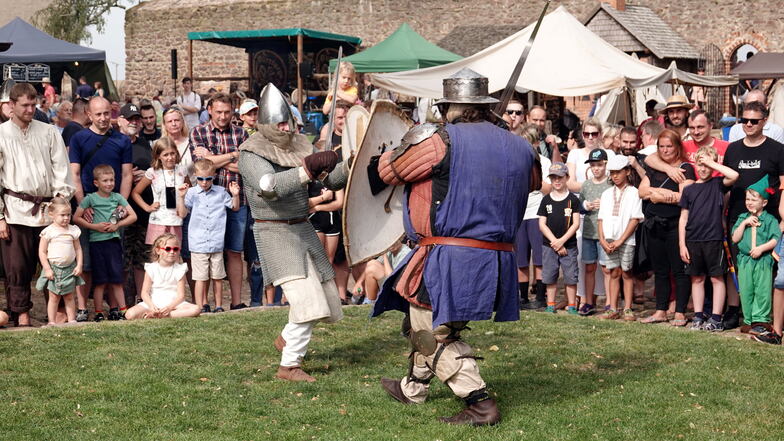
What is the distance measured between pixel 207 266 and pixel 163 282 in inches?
24.6

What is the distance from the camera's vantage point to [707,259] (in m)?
8.29

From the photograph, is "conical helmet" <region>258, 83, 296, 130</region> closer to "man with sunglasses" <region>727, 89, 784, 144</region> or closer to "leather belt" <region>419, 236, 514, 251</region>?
"leather belt" <region>419, 236, 514, 251</region>

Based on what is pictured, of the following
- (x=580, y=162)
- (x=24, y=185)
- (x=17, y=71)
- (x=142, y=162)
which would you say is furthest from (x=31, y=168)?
(x=17, y=71)

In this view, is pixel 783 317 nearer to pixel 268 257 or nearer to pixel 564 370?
pixel 564 370

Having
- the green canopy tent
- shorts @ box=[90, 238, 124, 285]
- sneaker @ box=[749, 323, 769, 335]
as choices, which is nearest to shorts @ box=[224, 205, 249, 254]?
shorts @ box=[90, 238, 124, 285]

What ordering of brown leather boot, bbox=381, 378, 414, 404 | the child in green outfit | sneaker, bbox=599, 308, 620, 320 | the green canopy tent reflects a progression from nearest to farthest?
brown leather boot, bbox=381, 378, 414, 404 < the child in green outfit < sneaker, bbox=599, 308, 620, 320 < the green canopy tent

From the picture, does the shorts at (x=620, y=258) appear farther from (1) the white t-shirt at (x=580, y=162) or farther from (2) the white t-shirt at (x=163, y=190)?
(2) the white t-shirt at (x=163, y=190)

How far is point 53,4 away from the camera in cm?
4359

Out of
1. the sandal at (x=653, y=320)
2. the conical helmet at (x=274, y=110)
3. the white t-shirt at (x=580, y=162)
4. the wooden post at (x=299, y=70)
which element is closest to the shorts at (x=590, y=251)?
the sandal at (x=653, y=320)

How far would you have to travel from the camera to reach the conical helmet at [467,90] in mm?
5246

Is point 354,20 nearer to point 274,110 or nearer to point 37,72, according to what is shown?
point 37,72

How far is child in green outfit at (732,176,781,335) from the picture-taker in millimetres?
7855

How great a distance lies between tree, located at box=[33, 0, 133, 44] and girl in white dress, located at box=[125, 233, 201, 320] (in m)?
37.0

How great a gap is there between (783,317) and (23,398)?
5.31 meters
